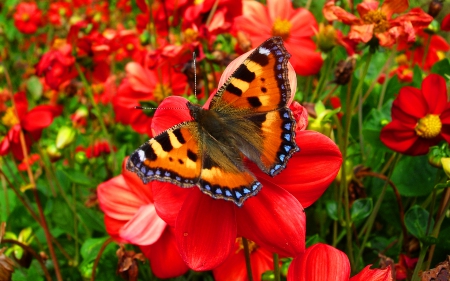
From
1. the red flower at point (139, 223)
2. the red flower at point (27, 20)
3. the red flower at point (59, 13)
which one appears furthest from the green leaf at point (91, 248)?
the red flower at point (59, 13)

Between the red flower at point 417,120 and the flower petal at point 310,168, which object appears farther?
the red flower at point 417,120

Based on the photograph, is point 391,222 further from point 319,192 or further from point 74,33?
point 74,33

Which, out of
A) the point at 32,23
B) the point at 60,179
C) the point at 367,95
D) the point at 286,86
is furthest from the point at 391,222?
the point at 32,23

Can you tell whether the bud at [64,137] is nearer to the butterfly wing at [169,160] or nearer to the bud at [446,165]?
the butterfly wing at [169,160]

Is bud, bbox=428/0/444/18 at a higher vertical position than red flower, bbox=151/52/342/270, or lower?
higher

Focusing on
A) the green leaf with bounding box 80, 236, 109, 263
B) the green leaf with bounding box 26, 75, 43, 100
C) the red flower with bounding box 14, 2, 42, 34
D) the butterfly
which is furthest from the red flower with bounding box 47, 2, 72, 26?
the butterfly

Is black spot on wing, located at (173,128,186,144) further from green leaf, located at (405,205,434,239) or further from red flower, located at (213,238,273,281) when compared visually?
green leaf, located at (405,205,434,239)
